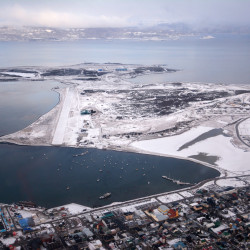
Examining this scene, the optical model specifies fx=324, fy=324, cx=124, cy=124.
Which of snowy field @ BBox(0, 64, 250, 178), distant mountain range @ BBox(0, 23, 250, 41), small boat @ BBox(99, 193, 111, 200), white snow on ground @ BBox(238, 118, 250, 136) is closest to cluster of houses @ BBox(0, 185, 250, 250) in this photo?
small boat @ BBox(99, 193, 111, 200)

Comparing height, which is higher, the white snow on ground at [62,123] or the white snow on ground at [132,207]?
the white snow on ground at [62,123]

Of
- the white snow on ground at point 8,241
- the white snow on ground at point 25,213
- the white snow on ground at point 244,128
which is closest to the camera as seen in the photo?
the white snow on ground at point 8,241

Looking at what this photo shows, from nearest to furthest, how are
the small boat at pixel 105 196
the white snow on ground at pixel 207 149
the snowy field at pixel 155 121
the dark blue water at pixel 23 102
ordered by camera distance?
1. the small boat at pixel 105 196
2. the white snow on ground at pixel 207 149
3. the snowy field at pixel 155 121
4. the dark blue water at pixel 23 102

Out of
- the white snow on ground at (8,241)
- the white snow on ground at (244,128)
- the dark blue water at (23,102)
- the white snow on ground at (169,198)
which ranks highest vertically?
the dark blue water at (23,102)

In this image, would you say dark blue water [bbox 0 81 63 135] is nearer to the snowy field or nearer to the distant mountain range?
the snowy field

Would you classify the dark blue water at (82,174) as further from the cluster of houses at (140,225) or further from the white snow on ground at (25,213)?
the cluster of houses at (140,225)

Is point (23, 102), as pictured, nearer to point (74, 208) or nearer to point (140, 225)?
point (74, 208)

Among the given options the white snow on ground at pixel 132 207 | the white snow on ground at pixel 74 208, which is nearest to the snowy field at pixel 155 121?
the white snow on ground at pixel 132 207

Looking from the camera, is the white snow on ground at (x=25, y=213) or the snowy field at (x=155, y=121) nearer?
the white snow on ground at (x=25, y=213)

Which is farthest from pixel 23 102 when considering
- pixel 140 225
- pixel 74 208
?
pixel 140 225
